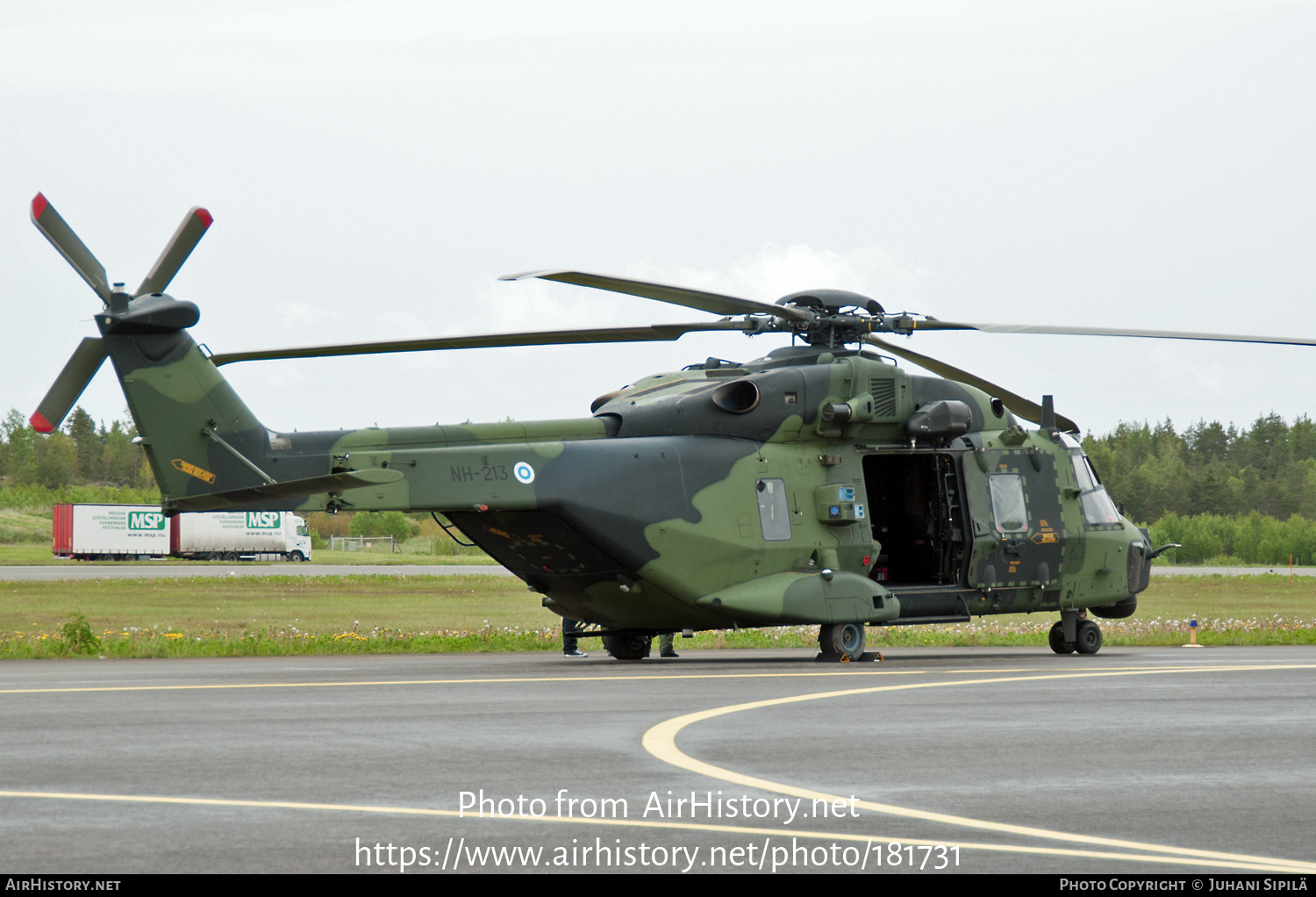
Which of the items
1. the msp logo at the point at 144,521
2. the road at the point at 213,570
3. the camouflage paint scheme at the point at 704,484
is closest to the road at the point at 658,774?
the camouflage paint scheme at the point at 704,484

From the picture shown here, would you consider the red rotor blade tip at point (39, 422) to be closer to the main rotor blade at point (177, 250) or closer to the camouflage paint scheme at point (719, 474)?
the camouflage paint scheme at point (719, 474)

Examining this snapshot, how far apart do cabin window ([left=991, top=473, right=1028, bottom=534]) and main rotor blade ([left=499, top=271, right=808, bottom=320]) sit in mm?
4482

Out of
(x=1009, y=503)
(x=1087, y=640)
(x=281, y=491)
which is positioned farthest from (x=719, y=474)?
(x=1087, y=640)

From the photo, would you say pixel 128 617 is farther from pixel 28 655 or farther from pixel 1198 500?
pixel 1198 500

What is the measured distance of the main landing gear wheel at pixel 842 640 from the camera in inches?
771

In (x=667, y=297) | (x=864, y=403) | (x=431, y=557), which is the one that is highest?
(x=667, y=297)

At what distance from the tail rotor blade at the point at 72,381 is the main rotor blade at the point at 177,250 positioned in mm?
846

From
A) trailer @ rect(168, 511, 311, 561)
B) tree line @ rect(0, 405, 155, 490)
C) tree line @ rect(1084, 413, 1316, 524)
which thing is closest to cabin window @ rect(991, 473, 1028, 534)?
trailer @ rect(168, 511, 311, 561)

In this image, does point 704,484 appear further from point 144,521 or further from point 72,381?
point 144,521

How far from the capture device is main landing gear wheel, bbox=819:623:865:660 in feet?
64.3

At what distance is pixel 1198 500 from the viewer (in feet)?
396
